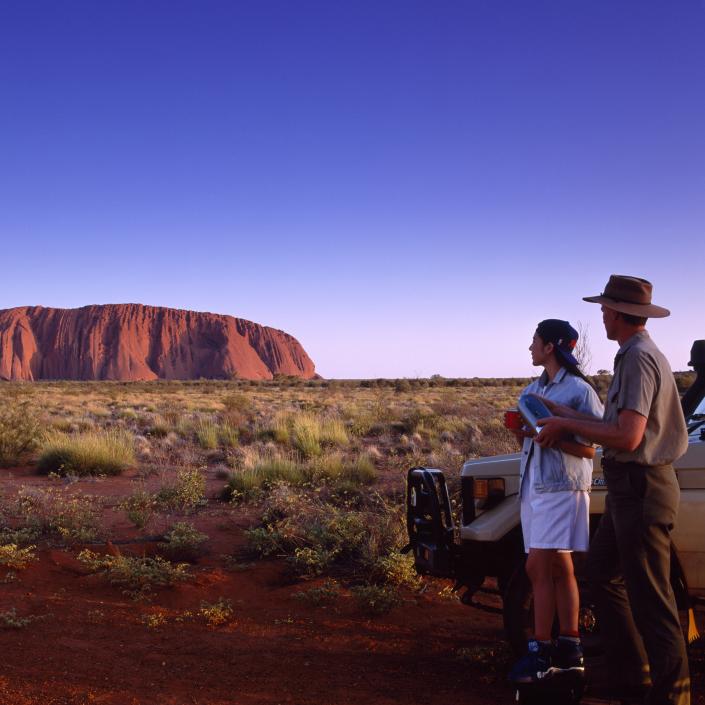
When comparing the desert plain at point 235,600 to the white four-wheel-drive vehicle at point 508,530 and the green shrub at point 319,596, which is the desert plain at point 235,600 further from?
the white four-wheel-drive vehicle at point 508,530

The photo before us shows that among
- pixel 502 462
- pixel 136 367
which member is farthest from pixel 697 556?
pixel 136 367

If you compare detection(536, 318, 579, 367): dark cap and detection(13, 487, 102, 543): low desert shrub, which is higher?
detection(536, 318, 579, 367): dark cap

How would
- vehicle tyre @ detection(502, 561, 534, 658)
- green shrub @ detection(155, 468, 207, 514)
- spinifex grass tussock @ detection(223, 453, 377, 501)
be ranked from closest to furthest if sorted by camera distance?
vehicle tyre @ detection(502, 561, 534, 658)
green shrub @ detection(155, 468, 207, 514)
spinifex grass tussock @ detection(223, 453, 377, 501)

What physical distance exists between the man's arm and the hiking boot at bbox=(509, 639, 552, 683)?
102 centimetres

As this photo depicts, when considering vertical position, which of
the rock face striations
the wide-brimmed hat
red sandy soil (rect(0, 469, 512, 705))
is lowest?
red sandy soil (rect(0, 469, 512, 705))

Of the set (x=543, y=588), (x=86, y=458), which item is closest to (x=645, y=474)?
(x=543, y=588)

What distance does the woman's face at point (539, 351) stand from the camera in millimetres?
3838

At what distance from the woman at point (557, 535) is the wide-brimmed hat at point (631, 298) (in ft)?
1.67

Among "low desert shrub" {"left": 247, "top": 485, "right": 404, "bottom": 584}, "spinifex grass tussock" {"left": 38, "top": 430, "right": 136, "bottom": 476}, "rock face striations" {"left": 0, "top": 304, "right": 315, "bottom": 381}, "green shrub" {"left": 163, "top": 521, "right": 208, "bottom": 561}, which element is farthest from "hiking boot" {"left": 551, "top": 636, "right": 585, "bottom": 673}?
"rock face striations" {"left": 0, "top": 304, "right": 315, "bottom": 381}

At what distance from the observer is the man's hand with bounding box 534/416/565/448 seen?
345 centimetres

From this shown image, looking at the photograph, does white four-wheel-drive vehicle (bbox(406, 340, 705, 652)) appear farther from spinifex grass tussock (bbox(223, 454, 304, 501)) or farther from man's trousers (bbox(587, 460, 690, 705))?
spinifex grass tussock (bbox(223, 454, 304, 501))

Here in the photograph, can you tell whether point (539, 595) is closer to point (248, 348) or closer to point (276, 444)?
point (276, 444)

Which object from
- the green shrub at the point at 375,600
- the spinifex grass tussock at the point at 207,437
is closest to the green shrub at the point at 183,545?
the green shrub at the point at 375,600

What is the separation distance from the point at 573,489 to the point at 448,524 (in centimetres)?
109
